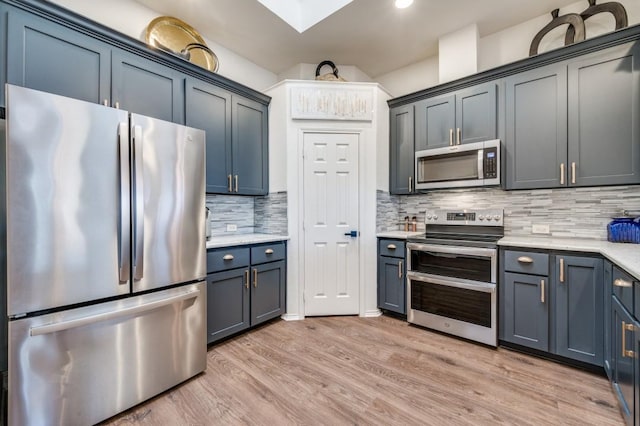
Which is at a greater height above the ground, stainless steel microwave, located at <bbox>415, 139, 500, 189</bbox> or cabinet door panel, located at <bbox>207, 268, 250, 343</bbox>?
stainless steel microwave, located at <bbox>415, 139, 500, 189</bbox>

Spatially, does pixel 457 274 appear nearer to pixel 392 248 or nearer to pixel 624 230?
pixel 392 248

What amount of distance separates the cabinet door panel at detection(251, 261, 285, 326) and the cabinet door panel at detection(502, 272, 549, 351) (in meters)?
2.11

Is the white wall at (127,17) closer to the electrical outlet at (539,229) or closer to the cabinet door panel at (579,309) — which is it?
the electrical outlet at (539,229)

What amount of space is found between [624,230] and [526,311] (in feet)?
3.24

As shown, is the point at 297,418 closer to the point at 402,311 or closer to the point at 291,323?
the point at 291,323

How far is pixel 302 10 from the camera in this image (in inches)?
115

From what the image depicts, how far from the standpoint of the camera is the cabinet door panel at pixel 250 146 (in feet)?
9.62

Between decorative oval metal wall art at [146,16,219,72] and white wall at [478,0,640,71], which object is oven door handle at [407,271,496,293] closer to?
white wall at [478,0,640,71]

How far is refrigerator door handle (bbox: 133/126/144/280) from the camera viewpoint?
1.64m

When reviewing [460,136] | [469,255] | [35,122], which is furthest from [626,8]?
[35,122]

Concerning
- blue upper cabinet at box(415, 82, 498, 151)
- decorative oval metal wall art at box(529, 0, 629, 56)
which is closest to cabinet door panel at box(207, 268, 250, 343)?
blue upper cabinet at box(415, 82, 498, 151)

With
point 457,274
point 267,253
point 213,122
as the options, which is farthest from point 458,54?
point 267,253

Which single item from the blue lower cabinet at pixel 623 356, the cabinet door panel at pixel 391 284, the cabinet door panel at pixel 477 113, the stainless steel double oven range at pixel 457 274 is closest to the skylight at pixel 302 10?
the cabinet door panel at pixel 477 113

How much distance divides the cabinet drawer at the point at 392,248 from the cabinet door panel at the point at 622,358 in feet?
5.19
